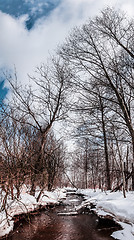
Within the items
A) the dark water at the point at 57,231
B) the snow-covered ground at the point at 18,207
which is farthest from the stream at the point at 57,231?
the snow-covered ground at the point at 18,207

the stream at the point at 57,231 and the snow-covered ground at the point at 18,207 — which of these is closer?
the snow-covered ground at the point at 18,207

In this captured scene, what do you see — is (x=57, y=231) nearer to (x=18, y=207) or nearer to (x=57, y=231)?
(x=57, y=231)

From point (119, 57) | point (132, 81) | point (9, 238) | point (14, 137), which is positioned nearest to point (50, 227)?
point (9, 238)

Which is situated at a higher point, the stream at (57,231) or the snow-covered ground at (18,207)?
the snow-covered ground at (18,207)

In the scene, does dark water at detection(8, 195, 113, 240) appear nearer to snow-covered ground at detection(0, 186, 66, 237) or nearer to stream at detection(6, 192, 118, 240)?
stream at detection(6, 192, 118, 240)

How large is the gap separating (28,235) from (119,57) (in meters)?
7.60

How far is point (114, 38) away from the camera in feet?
22.4

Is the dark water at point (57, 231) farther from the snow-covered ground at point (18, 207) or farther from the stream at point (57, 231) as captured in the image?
the snow-covered ground at point (18, 207)

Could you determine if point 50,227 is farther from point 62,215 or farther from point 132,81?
point 132,81

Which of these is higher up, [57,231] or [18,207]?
[18,207]

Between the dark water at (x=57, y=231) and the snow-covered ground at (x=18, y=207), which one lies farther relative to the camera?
the dark water at (x=57, y=231)

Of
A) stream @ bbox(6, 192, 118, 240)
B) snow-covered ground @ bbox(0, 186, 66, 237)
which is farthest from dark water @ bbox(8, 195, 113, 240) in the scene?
snow-covered ground @ bbox(0, 186, 66, 237)

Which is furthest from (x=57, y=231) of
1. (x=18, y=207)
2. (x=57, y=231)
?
(x=18, y=207)

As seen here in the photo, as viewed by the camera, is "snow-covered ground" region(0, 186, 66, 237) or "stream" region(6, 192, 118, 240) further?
"stream" region(6, 192, 118, 240)
